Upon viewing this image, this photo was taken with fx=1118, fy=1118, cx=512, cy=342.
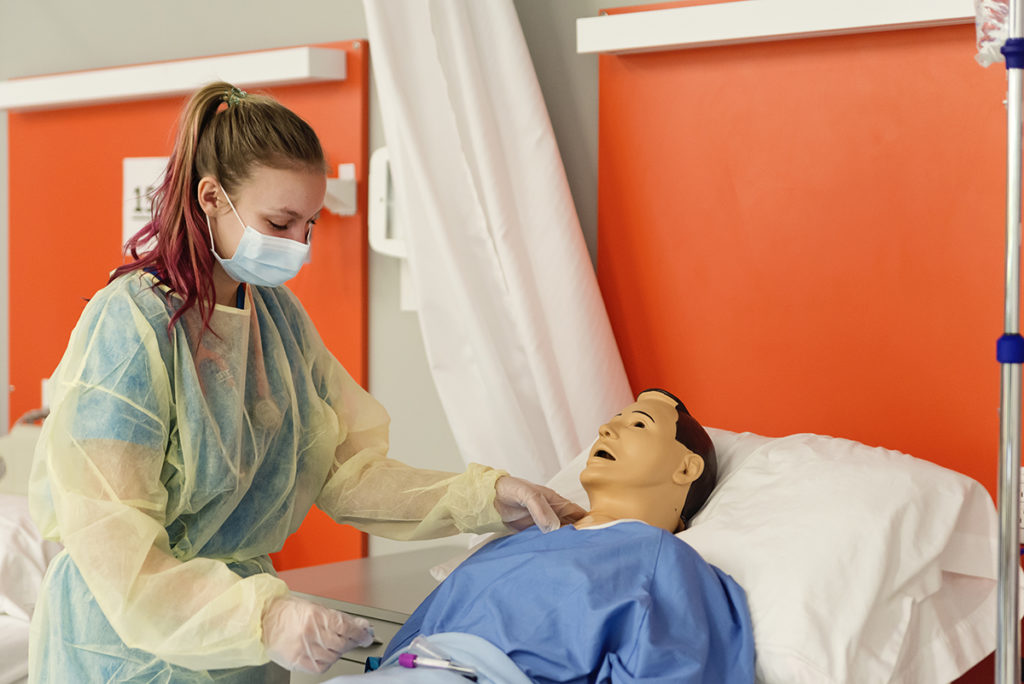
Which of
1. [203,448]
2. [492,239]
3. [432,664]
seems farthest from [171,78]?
[432,664]

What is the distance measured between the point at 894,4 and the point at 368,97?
1.31 meters

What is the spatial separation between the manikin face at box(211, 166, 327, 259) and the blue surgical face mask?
10mm

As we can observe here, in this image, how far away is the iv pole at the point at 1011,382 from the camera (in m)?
1.30

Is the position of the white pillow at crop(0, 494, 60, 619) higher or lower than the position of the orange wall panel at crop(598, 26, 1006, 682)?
lower

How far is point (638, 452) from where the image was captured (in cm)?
185

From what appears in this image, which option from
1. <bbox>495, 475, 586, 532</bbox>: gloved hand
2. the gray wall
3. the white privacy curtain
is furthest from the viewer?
the gray wall

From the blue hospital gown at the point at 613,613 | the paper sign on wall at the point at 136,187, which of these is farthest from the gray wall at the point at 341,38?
the blue hospital gown at the point at 613,613

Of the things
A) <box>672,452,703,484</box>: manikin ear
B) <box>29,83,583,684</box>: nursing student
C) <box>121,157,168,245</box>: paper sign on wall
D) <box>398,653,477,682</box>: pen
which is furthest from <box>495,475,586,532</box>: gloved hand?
<box>121,157,168,245</box>: paper sign on wall

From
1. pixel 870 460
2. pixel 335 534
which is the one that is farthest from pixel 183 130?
pixel 335 534

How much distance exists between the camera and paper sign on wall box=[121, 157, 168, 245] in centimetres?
312

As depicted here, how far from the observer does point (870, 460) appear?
1747mm

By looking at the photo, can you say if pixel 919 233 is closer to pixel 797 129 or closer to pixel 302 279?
pixel 797 129

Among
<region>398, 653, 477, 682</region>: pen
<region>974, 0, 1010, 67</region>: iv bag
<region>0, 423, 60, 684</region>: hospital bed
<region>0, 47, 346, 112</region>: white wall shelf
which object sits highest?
<region>0, 47, 346, 112</region>: white wall shelf

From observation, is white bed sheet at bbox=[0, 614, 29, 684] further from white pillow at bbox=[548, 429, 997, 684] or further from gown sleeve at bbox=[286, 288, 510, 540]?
white pillow at bbox=[548, 429, 997, 684]
